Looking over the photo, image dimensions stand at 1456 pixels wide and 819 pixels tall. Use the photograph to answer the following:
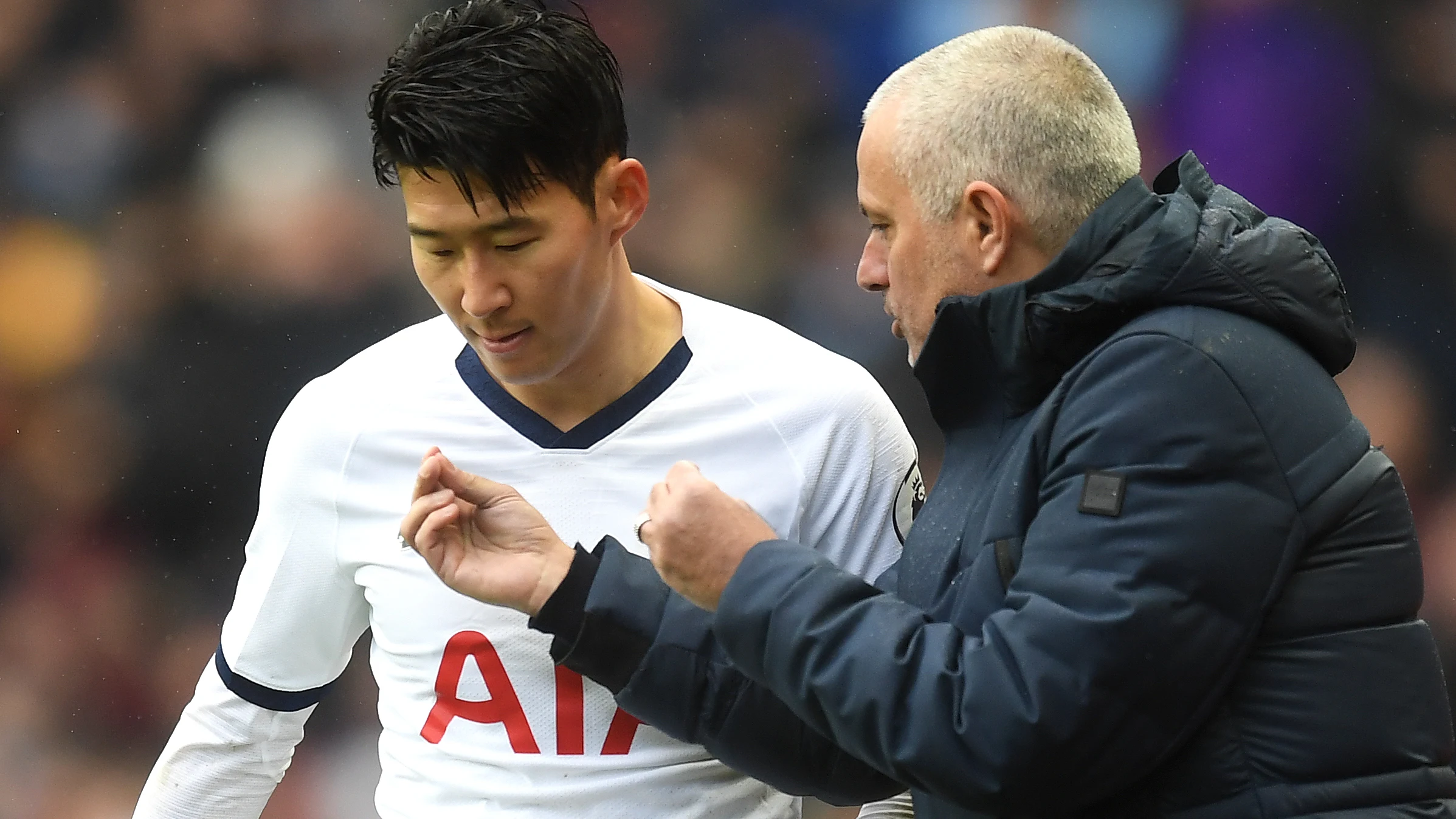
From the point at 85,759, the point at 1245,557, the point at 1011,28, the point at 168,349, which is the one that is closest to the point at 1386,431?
the point at 1011,28

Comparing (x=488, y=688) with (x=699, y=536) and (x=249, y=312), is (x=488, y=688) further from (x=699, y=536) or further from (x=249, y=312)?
(x=249, y=312)

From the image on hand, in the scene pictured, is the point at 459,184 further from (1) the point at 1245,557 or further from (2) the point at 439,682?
(1) the point at 1245,557

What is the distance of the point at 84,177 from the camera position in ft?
10.1

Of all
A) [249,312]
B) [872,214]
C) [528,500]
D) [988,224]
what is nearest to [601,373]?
[528,500]

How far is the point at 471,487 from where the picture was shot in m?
1.57

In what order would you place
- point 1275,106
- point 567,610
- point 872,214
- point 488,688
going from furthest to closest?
point 1275,106 < point 488,688 < point 567,610 < point 872,214

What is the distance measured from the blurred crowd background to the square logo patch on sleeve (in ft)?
6.23

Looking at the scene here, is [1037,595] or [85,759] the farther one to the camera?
[85,759]

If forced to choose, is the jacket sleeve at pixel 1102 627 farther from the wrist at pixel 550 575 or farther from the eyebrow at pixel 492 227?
the eyebrow at pixel 492 227

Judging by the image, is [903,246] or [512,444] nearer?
[903,246]

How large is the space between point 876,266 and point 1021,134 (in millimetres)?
188

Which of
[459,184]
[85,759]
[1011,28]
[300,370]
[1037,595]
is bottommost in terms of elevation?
[85,759]

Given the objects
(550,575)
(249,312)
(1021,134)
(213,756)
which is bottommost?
(213,756)

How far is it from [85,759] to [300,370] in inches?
33.6
